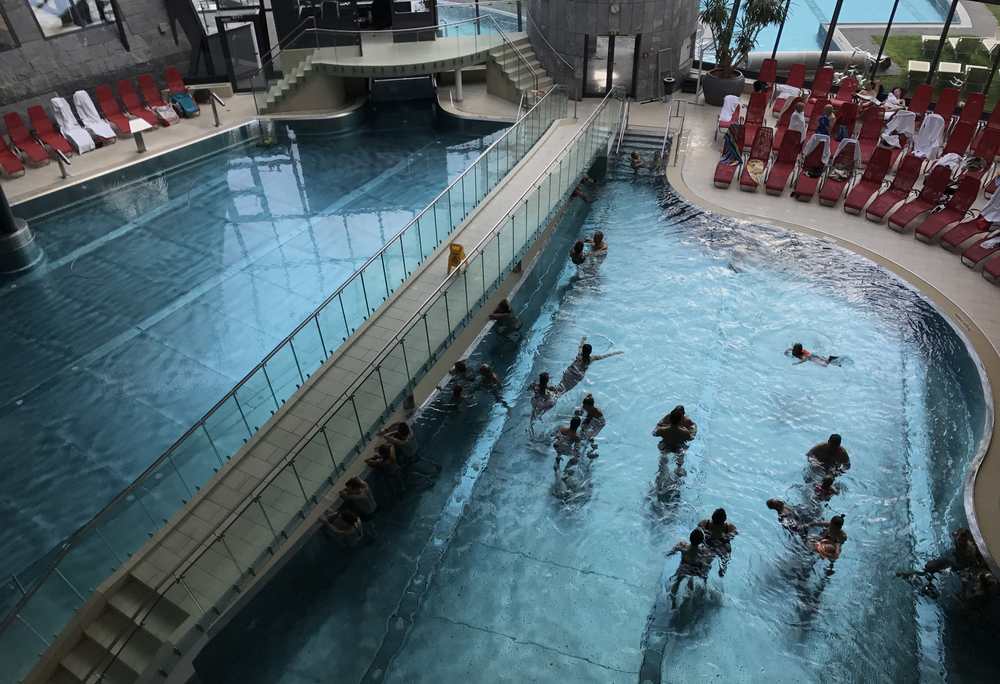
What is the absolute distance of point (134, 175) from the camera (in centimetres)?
1666

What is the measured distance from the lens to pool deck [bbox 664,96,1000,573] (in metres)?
7.84

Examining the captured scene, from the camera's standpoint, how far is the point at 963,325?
10391mm

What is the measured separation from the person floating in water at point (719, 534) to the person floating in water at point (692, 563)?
3.7 inches

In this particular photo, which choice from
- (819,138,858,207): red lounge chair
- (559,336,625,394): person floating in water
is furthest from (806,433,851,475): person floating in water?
(819,138,858,207): red lounge chair

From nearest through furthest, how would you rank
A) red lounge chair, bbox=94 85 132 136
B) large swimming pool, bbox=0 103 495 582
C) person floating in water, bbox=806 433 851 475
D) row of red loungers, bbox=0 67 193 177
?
1. person floating in water, bbox=806 433 851 475
2. large swimming pool, bbox=0 103 495 582
3. row of red loungers, bbox=0 67 193 177
4. red lounge chair, bbox=94 85 132 136

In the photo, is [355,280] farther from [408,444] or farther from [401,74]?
[401,74]

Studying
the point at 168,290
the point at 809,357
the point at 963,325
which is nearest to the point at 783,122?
the point at 963,325

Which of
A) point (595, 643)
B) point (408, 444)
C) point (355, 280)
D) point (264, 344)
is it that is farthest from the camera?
point (264, 344)

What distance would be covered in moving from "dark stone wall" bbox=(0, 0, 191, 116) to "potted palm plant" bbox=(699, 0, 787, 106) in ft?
50.4

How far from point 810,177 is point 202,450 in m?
13.1

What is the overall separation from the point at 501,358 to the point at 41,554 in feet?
22.4

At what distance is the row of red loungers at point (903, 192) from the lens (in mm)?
12211

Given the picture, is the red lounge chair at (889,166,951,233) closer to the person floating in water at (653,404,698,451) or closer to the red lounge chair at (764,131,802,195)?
the red lounge chair at (764,131,802,195)

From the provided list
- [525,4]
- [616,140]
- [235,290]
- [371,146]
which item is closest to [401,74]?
[371,146]
